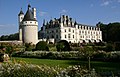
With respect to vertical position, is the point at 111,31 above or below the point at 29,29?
above

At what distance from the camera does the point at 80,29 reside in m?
61.2

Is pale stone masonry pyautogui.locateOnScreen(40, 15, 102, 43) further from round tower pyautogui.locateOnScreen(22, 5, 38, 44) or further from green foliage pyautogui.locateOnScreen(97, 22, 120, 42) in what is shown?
round tower pyautogui.locateOnScreen(22, 5, 38, 44)

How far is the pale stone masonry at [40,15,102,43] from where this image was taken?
5622cm

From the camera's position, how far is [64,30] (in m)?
56.8

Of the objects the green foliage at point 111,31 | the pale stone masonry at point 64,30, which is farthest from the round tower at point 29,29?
the green foliage at point 111,31

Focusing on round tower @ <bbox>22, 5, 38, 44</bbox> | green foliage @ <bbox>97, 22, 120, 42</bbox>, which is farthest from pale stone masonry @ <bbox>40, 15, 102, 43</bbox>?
round tower @ <bbox>22, 5, 38, 44</bbox>

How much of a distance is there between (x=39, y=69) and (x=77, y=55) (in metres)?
9.25

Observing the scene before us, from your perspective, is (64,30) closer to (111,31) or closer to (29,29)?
(111,31)

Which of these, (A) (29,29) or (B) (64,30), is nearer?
(A) (29,29)

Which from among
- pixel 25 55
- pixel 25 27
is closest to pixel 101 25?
pixel 25 27

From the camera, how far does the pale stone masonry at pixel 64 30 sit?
56219 millimetres

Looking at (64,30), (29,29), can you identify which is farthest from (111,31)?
(29,29)

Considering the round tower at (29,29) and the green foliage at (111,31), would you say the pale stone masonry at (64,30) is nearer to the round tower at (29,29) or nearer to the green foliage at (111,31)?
the green foliage at (111,31)

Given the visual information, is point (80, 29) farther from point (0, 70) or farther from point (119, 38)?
point (0, 70)
